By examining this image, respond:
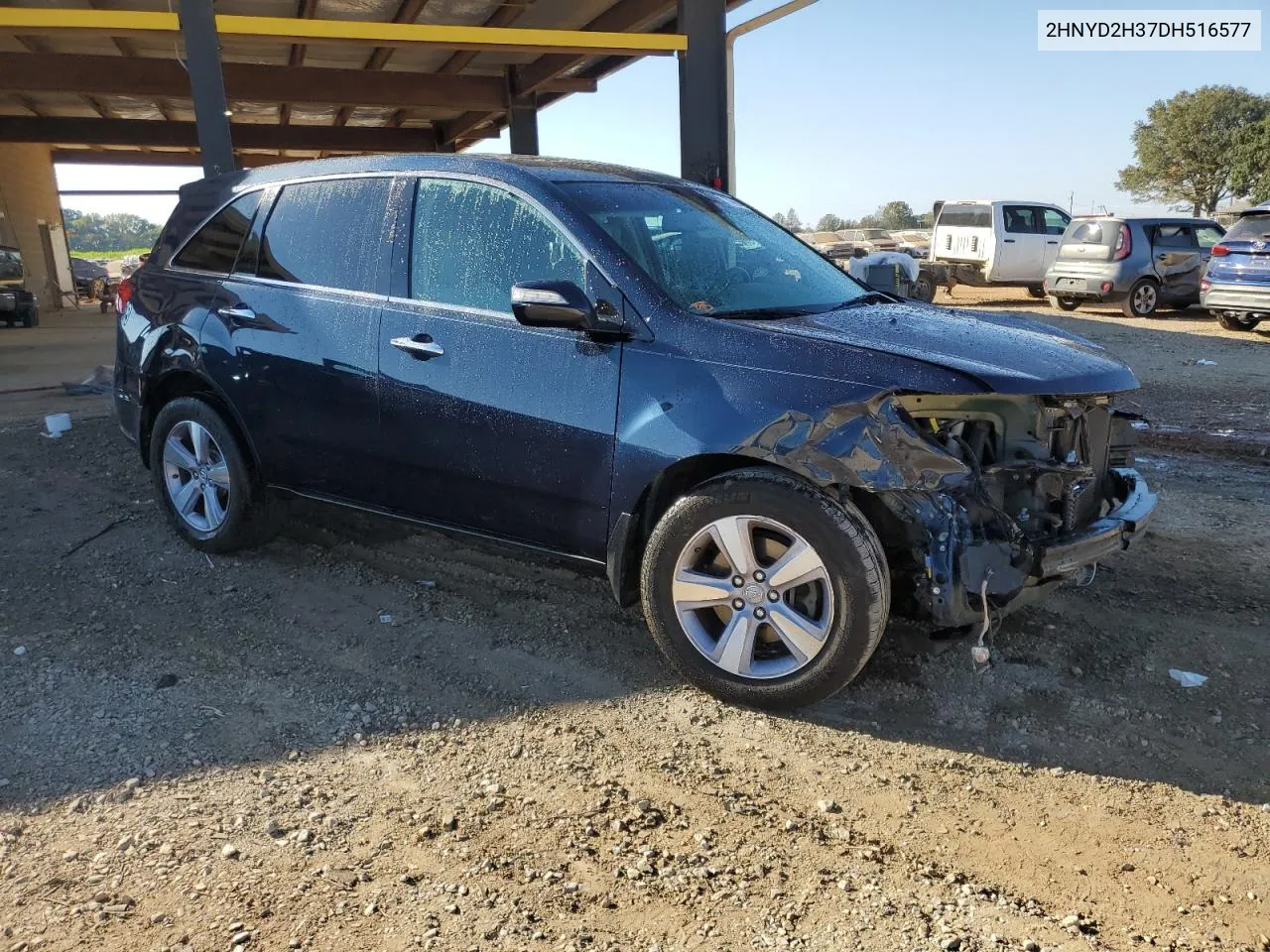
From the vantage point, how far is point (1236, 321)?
13594 millimetres

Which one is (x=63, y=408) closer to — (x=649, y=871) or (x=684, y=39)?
(x=684, y=39)

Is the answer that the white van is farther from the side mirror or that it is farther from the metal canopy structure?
the side mirror

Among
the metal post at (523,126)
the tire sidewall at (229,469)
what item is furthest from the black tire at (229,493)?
the metal post at (523,126)

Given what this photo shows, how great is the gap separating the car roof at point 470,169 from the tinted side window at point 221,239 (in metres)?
0.11

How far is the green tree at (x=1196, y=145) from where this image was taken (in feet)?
141

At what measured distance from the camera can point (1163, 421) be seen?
24.7ft

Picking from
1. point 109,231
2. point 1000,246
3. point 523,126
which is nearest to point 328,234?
point 523,126

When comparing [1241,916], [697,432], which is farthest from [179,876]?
[1241,916]

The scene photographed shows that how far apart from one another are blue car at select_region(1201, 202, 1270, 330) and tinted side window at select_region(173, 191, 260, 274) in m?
12.4

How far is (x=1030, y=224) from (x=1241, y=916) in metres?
19.5

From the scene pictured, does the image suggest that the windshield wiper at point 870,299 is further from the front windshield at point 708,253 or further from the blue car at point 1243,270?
the blue car at point 1243,270

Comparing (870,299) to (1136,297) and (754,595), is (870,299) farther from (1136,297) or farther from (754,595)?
(1136,297)

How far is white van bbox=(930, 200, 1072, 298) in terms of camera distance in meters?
19.4

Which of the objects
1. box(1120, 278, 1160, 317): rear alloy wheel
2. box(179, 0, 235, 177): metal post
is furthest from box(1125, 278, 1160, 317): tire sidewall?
box(179, 0, 235, 177): metal post
